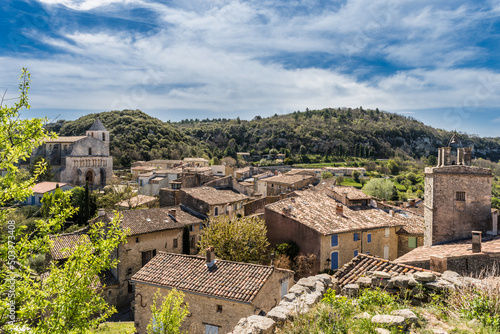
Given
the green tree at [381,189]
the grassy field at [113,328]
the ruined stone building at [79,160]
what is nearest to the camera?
the grassy field at [113,328]

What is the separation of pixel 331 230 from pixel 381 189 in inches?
1727

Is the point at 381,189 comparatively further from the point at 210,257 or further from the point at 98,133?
the point at 98,133

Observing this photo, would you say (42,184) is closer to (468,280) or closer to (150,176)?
(150,176)

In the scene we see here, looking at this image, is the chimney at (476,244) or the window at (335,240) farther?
the window at (335,240)

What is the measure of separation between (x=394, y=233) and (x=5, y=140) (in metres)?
25.3

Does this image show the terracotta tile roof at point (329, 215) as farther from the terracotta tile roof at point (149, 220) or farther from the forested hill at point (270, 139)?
the forested hill at point (270, 139)

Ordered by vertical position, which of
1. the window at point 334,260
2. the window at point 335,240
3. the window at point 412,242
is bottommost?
the window at point 334,260

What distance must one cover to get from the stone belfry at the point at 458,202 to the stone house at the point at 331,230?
734cm

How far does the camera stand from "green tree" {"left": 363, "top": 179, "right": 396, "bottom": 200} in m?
60.6

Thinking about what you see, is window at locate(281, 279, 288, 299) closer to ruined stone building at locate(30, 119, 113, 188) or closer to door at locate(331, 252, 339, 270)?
door at locate(331, 252, 339, 270)

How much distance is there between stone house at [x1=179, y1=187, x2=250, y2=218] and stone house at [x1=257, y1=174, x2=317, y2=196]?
778cm

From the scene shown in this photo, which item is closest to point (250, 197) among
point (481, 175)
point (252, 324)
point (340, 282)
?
point (481, 175)

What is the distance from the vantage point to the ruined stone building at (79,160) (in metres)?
63.4

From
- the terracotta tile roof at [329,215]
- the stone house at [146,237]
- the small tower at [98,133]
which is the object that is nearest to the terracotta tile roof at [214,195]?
the stone house at [146,237]
